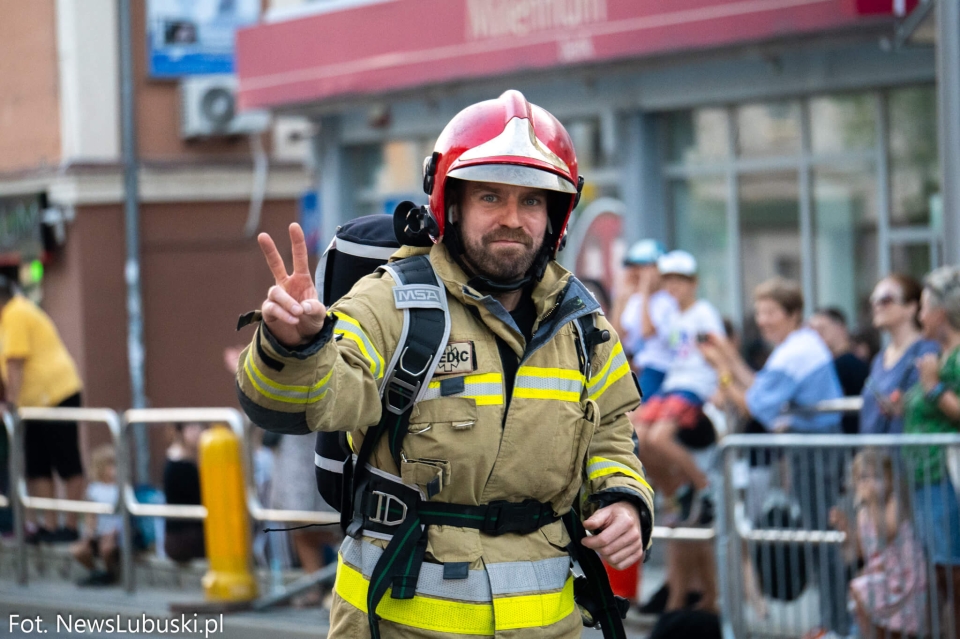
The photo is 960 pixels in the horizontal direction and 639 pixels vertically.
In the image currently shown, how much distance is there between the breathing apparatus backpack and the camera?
318 centimetres

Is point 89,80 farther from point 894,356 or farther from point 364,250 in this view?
point 364,250

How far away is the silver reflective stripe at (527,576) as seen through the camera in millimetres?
3244

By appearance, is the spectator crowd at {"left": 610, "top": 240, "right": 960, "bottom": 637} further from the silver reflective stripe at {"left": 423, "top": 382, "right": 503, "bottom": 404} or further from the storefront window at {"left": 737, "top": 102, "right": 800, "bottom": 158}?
the silver reflective stripe at {"left": 423, "top": 382, "right": 503, "bottom": 404}

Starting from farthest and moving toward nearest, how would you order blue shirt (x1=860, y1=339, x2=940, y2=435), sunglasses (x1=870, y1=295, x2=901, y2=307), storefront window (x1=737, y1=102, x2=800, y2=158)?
storefront window (x1=737, y1=102, x2=800, y2=158) < sunglasses (x1=870, y1=295, x2=901, y2=307) < blue shirt (x1=860, y1=339, x2=940, y2=435)

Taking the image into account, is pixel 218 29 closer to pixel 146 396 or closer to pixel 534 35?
pixel 146 396

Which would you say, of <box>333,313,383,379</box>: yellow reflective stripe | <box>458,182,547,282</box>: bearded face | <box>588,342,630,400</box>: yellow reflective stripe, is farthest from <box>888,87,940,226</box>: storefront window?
<box>333,313,383,379</box>: yellow reflective stripe

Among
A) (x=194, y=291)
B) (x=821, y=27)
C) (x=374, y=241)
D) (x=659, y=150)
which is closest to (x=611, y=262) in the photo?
(x=659, y=150)

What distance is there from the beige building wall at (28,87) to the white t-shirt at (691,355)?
11566 mm

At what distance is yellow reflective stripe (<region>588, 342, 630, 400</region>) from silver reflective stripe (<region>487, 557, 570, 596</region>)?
1.37ft

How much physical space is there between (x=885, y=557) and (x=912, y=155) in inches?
205

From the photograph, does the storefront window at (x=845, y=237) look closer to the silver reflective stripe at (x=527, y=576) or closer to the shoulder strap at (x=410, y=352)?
the silver reflective stripe at (x=527, y=576)

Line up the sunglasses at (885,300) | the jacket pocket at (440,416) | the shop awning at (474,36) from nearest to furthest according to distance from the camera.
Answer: the jacket pocket at (440,416), the sunglasses at (885,300), the shop awning at (474,36)

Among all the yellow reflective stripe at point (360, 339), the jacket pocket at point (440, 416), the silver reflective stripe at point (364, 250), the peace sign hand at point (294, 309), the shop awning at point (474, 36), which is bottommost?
the jacket pocket at point (440, 416)

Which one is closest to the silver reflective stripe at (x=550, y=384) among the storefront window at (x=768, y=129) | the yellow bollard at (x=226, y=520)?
the yellow bollard at (x=226, y=520)
